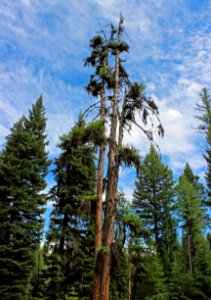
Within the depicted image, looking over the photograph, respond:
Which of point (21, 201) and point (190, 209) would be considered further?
point (190, 209)

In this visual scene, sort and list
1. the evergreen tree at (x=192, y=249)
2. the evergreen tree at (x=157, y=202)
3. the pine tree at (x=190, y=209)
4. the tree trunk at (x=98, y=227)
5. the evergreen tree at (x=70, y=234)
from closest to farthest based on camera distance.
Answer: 1. the tree trunk at (x=98, y=227)
2. the evergreen tree at (x=70, y=234)
3. the evergreen tree at (x=192, y=249)
4. the evergreen tree at (x=157, y=202)
5. the pine tree at (x=190, y=209)

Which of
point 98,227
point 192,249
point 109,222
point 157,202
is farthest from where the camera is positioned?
point 192,249

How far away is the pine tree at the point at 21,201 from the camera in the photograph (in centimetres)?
1551

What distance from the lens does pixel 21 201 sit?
17.1 meters

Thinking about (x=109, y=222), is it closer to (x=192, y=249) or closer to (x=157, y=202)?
(x=157, y=202)

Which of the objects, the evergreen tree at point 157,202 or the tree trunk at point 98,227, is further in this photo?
the evergreen tree at point 157,202

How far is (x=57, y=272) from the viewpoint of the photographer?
49.7 feet

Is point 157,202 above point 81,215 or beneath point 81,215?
above

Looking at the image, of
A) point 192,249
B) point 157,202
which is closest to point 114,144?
point 157,202

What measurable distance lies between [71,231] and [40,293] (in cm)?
380

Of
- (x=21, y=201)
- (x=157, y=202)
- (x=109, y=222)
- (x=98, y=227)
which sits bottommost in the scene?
(x=109, y=222)

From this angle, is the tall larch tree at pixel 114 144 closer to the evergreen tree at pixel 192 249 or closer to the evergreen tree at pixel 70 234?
the evergreen tree at pixel 70 234

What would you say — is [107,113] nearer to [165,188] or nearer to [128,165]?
[128,165]

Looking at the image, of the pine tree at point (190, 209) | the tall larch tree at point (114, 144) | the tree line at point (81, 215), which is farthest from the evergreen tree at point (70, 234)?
the pine tree at point (190, 209)
